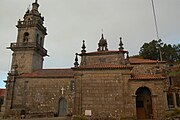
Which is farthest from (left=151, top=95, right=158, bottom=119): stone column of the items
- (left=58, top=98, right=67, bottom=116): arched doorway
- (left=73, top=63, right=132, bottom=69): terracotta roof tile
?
(left=58, top=98, right=67, bottom=116): arched doorway

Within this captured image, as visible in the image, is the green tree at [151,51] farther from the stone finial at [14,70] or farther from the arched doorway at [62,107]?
the stone finial at [14,70]

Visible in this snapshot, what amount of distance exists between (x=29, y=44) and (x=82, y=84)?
16992mm

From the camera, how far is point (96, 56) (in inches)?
1077

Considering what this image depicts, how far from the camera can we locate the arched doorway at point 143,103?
25.0 m

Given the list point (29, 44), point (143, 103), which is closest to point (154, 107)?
point (143, 103)

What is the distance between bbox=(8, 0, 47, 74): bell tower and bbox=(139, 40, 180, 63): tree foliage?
23219mm

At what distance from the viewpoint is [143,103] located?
25875 millimetres

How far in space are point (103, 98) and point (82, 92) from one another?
2646 mm

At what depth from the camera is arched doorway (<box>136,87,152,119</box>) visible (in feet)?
82.2

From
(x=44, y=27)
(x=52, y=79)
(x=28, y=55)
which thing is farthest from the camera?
(x=44, y=27)

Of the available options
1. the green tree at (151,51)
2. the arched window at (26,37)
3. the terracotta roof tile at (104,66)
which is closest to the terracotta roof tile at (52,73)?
the arched window at (26,37)

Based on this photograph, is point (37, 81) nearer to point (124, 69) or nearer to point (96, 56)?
point (96, 56)

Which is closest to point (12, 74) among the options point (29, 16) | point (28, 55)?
point (28, 55)

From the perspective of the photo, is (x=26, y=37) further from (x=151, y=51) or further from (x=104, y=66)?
(x=151, y=51)
